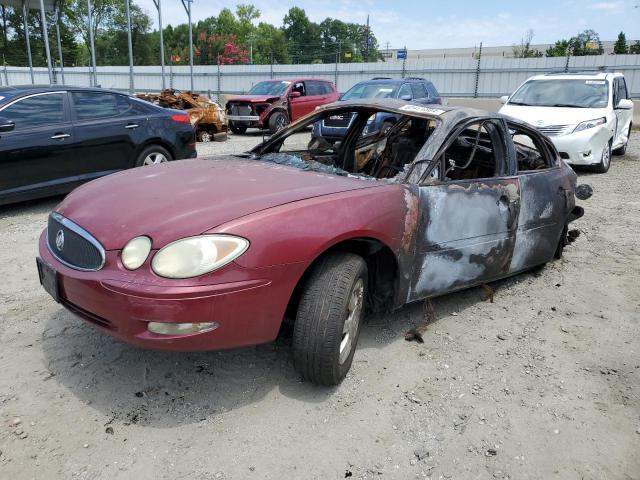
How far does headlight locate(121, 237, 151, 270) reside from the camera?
7.80ft

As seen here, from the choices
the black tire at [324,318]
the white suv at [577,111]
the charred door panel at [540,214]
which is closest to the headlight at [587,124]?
the white suv at [577,111]

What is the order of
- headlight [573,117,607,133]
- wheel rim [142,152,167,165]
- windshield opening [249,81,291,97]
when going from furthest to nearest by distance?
1. windshield opening [249,81,291,97]
2. headlight [573,117,607,133]
3. wheel rim [142,152,167,165]

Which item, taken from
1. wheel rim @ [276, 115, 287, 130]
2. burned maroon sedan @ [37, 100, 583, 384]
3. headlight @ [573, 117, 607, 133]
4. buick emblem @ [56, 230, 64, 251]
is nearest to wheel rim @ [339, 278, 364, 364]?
burned maroon sedan @ [37, 100, 583, 384]

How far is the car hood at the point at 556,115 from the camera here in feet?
30.1

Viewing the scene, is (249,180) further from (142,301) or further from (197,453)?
(197,453)

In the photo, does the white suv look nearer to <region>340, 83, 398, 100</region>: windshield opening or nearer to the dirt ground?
<region>340, 83, 398, 100</region>: windshield opening

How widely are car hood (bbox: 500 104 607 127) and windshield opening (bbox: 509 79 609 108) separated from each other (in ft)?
0.96

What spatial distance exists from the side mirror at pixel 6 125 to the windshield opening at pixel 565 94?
338 inches

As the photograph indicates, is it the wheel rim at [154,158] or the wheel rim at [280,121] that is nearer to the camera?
the wheel rim at [154,158]

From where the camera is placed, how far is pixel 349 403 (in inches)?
109

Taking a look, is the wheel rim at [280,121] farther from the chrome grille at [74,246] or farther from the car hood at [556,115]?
the chrome grille at [74,246]

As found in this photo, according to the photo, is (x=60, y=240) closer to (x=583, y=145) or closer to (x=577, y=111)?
(x=583, y=145)

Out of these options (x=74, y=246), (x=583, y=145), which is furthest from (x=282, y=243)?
(x=583, y=145)

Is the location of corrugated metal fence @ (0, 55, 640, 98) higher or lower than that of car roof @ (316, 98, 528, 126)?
higher
